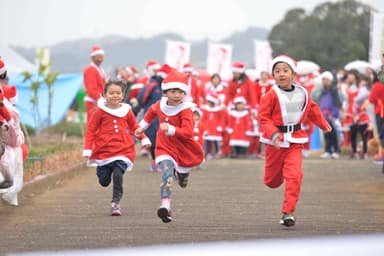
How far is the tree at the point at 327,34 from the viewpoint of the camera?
53250mm

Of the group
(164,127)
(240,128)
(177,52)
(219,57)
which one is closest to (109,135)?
(164,127)

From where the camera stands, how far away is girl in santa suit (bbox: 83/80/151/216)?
35.1 ft

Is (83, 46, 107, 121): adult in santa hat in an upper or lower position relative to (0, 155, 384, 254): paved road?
upper

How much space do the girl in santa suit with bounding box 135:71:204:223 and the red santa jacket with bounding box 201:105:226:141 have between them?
38.4 feet

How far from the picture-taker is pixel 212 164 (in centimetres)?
1920

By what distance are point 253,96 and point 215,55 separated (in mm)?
14314

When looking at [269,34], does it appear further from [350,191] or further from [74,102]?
[350,191]

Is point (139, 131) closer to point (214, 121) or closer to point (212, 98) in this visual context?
point (214, 121)

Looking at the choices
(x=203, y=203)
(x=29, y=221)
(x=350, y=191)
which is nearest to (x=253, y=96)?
(x=350, y=191)

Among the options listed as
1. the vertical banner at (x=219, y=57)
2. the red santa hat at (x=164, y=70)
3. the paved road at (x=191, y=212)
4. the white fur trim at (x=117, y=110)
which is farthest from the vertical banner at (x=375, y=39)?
the vertical banner at (x=219, y=57)

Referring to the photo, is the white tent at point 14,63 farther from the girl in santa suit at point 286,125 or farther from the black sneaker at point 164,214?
the black sneaker at point 164,214

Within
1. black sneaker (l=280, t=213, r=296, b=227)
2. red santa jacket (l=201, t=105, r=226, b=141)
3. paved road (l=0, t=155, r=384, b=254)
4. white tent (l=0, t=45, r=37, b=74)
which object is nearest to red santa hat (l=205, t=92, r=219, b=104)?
red santa jacket (l=201, t=105, r=226, b=141)

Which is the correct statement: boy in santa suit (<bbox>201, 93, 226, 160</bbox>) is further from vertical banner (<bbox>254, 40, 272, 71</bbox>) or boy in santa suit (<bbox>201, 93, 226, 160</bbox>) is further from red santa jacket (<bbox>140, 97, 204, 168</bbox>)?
red santa jacket (<bbox>140, 97, 204, 168</bbox>)

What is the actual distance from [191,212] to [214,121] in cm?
1165
